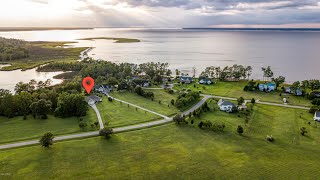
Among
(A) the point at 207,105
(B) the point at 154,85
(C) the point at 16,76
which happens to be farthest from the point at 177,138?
(C) the point at 16,76

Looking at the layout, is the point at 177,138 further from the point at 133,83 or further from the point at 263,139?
the point at 133,83

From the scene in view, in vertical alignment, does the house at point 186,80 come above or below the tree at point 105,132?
above

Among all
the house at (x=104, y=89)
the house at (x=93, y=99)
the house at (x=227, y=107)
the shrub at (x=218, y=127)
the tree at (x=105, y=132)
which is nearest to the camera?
the tree at (x=105, y=132)

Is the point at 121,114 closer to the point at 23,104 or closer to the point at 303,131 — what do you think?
the point at 23,104

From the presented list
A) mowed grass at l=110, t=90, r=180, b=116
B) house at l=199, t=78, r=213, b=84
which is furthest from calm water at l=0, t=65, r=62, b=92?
house at l=199, t=78, r=213, b=84

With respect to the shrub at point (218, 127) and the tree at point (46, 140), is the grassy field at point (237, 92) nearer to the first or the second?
the shrub at point (218, 127)

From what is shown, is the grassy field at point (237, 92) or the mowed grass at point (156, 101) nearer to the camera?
the mowed grass at point (156, 101)

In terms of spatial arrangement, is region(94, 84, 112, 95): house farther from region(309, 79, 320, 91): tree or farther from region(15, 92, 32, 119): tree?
region(309, 79, 320, 91): tree

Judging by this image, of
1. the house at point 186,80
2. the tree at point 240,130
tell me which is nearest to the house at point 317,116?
the tree at point 240,130
